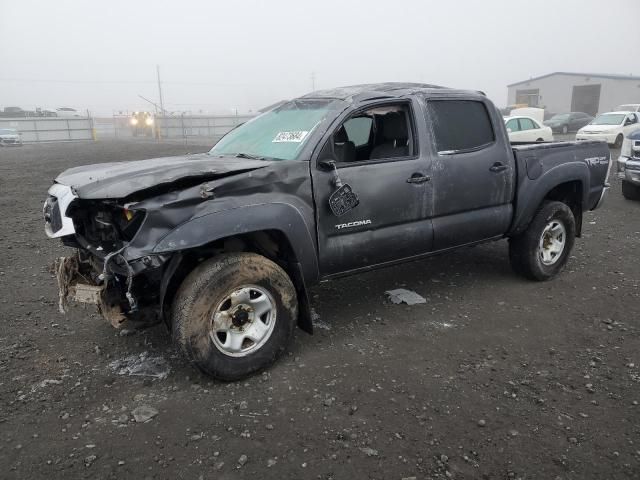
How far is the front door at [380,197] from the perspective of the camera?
11.4 ft

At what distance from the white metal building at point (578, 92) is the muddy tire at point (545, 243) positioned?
1863 inches

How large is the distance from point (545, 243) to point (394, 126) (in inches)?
85.1

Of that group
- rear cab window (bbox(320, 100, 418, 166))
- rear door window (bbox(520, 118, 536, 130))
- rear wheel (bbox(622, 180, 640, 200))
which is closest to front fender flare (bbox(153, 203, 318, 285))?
rear cab window (bbox(320, 100, 418, 166))

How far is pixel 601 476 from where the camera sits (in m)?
2.32

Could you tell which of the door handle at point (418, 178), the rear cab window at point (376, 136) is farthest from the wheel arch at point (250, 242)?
the door handle at point (418, 178)

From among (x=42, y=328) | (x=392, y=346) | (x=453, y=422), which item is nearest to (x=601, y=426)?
(x=453, y=422)

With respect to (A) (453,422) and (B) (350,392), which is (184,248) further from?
(A) (453,422)

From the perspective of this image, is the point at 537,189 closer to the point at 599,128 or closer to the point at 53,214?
the point at 53,214

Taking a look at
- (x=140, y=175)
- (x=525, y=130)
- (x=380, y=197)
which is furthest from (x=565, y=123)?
(x=140, y=175)

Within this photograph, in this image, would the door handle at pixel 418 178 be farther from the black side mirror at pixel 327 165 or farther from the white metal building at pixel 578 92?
the white metal building at pixel 578 92

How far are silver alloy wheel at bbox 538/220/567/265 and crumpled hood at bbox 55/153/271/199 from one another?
3.21 metres

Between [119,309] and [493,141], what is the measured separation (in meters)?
3.48

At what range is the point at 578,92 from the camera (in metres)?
47.6

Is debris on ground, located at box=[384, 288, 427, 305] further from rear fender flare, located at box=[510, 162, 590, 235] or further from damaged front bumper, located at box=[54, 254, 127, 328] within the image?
damaged front bumper, located at box=[54, 254, 127, 328]
